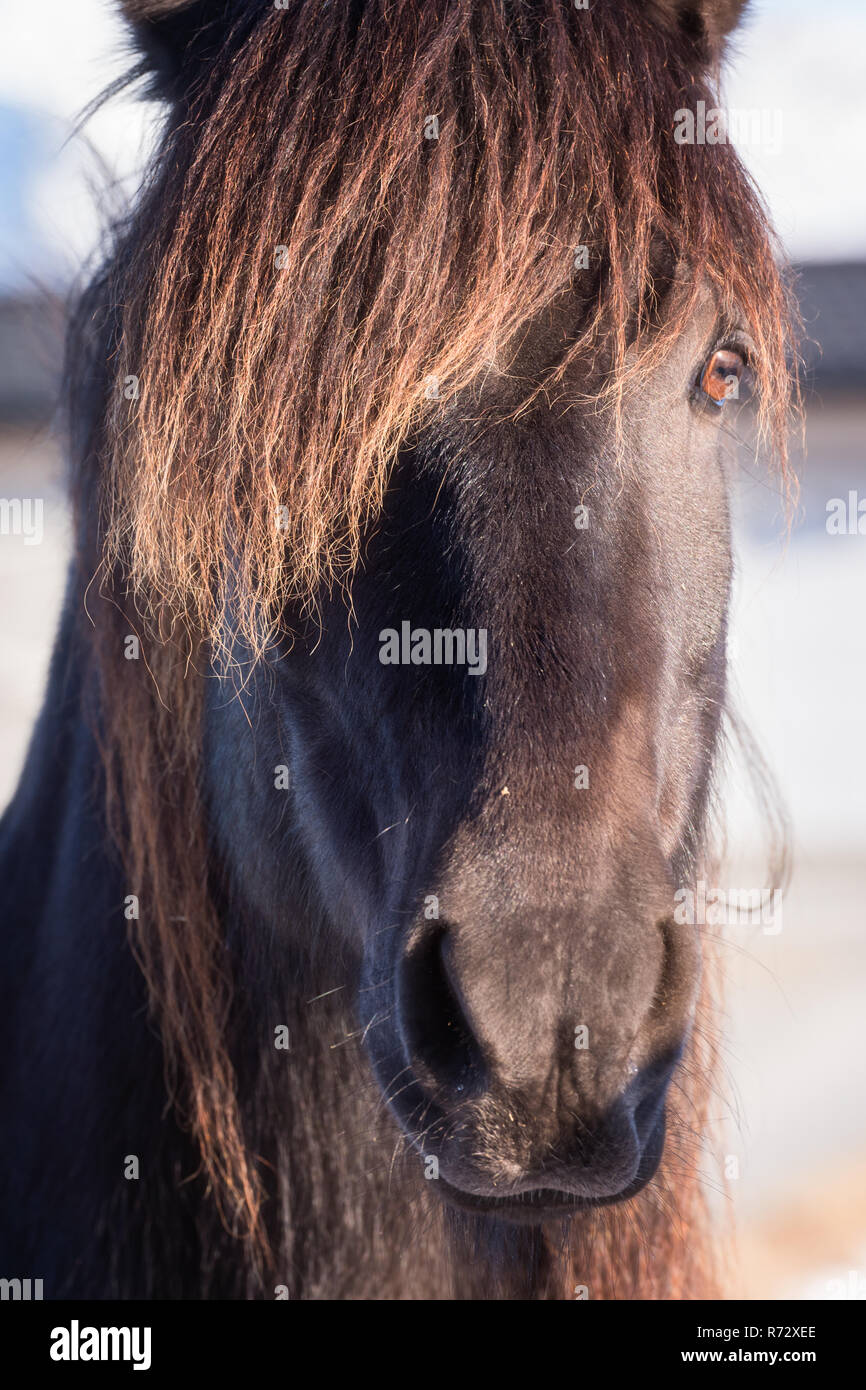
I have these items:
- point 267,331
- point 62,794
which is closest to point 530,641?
point 267,331

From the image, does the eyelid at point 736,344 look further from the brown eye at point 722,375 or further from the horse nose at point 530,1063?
the horse nose at point 530,1063

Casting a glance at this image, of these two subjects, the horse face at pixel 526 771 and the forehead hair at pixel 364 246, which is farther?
the forehead hair at pixel 364 246

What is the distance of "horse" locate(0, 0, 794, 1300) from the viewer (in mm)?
1032

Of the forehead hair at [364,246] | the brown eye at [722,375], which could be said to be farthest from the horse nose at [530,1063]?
the brown eye at [722,375]

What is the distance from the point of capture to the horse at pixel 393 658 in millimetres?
1032

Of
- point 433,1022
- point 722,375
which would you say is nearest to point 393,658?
point 433,1022

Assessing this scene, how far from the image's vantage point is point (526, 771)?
1.03 metres

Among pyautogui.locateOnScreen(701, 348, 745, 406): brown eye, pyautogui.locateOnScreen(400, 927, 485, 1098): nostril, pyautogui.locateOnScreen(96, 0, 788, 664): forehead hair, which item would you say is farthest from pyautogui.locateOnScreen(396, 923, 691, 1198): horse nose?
pyautogui.locateOnScreen(701, 348, 745, 406): brown eye

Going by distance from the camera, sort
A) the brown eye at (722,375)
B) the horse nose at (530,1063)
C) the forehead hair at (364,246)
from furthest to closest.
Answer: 1. the brown eye at (722,375)
2. the forehead hair at (364,246)
3. the horse nose at (530,1063)

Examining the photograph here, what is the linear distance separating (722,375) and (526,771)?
2.48 ft

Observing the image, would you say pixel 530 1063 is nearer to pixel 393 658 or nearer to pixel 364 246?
pixel 393 658

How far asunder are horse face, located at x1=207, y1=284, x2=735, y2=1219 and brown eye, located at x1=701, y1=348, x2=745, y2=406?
19 millimetres

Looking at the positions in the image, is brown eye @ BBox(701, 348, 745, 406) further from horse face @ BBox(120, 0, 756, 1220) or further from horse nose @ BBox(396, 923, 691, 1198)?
horse nose @ BBox(396, 923, 691, 1198)

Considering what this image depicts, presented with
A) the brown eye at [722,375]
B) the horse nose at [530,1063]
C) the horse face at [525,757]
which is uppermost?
the brown eye at [722,375]
